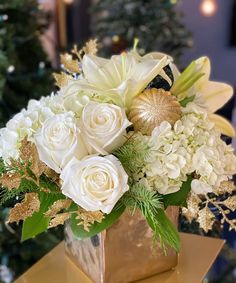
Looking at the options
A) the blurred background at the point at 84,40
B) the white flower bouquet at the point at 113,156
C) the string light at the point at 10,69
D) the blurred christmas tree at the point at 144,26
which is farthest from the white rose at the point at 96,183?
the blurred christmas tree at the point at 144,26

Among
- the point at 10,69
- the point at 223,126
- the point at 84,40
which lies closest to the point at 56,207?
the point at 223,126

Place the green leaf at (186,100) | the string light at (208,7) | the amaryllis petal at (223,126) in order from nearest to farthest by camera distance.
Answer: the green leaf at (186,100)
the amaryllis petal at (223,126)
the string light at (208,7)

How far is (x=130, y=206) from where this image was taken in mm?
708

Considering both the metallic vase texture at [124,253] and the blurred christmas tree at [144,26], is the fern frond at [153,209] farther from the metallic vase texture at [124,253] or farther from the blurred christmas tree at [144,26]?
the blurred christmas tree at [144,26]

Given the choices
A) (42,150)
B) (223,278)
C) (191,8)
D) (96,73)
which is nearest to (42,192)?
(42,150)

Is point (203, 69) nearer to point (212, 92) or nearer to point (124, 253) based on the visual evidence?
point (212, 92)

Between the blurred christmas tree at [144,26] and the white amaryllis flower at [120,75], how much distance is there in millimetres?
2083

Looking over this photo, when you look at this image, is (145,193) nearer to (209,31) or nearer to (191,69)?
(191,69)

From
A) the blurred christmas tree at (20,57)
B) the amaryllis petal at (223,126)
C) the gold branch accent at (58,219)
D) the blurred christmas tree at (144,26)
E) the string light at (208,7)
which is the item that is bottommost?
the string light at (208,7)

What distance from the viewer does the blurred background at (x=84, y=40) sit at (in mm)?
1608

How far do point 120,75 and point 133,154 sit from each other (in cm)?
15

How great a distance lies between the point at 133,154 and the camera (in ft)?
2.28

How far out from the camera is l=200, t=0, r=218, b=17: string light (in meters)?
4.04

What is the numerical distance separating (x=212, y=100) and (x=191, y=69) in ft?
0.35
